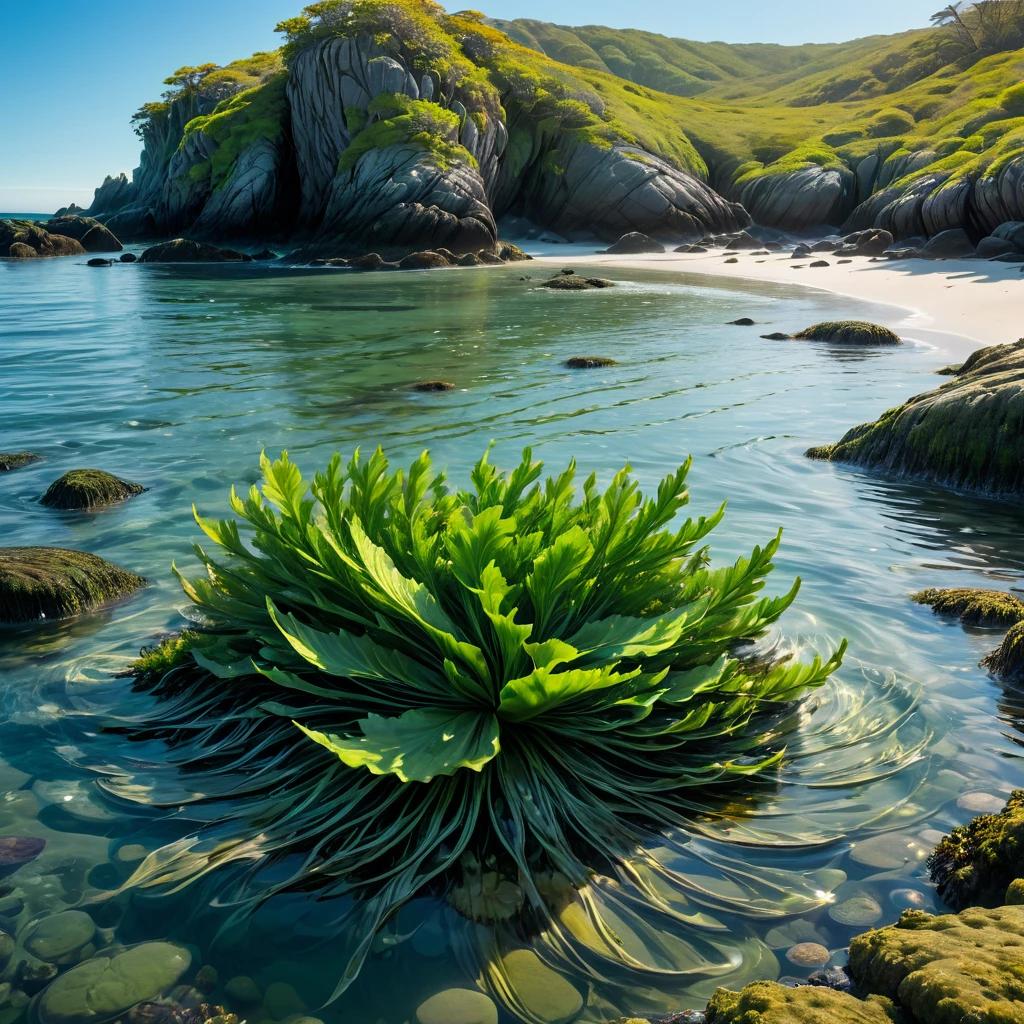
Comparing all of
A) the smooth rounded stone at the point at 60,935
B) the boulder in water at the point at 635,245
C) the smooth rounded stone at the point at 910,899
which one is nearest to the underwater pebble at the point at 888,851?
the smooth rounded stone at the point at 910,899

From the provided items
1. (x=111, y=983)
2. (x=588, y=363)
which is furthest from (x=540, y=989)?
(x=588, y=363)

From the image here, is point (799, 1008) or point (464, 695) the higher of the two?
point (464, 695)

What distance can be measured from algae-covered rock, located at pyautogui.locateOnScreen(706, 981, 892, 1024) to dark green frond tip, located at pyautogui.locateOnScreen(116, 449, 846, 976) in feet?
1.98

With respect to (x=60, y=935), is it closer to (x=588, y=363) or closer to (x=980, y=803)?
(x=980, y=803)

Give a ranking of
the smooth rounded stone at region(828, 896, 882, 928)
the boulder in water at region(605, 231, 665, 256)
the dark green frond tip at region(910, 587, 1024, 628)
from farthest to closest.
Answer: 1. the boulder in water at region(605, 231, 665, 256)
2. the dark green frond tip at region(910, 587, 1024, 628)
3. the smooth rounded stone at region(828, 896, 882, 928)

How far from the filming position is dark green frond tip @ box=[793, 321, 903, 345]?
15.8 metres

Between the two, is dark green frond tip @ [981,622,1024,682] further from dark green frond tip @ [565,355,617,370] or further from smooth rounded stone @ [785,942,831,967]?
dark green frond tip @ [565,355,617,370]

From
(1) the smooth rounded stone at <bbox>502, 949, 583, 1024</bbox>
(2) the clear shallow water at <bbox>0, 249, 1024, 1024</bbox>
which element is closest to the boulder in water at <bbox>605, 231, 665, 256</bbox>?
(2) the clear shallow water at <bbox>0, 249, 1024, 1024</bbox>

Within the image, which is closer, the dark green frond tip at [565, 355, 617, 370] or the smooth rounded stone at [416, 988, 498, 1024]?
the smooth rounded stone at [416, 988, 498, 1024]

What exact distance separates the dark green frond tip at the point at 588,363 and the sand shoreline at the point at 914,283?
5.88 meters

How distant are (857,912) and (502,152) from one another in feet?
194

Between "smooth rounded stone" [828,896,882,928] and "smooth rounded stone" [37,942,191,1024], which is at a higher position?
"smooth rounded stone" [828,896,882,928]

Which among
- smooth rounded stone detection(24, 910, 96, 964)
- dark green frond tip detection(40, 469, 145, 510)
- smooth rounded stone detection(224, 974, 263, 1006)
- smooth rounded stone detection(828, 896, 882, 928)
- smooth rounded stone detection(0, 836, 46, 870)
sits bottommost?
smooth rounded stone detection(224, 974, 263, 1006)

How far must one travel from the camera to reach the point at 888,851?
2539 mm
